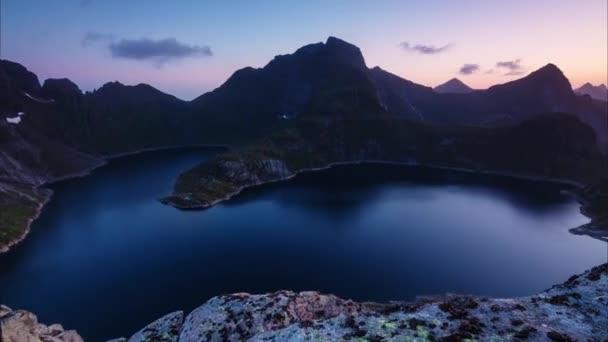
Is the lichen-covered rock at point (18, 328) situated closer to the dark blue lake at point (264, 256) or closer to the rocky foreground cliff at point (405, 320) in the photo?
the rocky foreground cliff at point (405, 320)

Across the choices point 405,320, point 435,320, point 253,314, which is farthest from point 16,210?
point 435,320

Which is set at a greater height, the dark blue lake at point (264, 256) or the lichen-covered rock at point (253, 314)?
the lichen-covered rock at point (253, 314)

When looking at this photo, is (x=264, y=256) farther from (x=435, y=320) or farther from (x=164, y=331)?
(x=435, y=320)

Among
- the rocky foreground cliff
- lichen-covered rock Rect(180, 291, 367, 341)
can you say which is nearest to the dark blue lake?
lichen-covered rock Rect(180, 291, 367, 341)

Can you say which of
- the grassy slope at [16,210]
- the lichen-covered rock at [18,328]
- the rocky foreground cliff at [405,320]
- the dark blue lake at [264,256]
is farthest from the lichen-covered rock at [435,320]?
the grassy slope at [16,210]

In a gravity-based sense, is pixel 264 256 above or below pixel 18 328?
below
